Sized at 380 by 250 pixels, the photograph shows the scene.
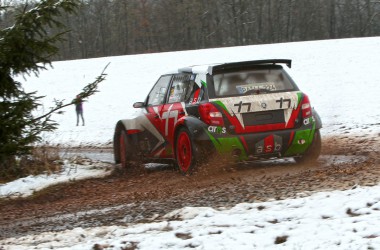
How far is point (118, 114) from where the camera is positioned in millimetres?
30562

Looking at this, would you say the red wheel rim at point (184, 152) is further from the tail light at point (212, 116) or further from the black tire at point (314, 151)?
the black tire at point (314, 151)

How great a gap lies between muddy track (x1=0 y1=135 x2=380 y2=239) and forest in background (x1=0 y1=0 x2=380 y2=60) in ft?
253

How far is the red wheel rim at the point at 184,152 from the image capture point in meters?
9.06

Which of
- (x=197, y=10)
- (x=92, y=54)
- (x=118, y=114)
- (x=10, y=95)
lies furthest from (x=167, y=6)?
(x=10, y=95)

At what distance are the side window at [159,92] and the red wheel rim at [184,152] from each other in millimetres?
1150

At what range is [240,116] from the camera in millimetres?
8711

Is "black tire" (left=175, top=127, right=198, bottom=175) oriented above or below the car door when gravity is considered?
below

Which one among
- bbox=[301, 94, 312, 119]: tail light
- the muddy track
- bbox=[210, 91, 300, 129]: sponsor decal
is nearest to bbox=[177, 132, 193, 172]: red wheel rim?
the muddy track

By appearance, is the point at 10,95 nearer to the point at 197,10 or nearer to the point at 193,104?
the point at 193,104

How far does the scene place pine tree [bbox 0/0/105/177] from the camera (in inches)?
367

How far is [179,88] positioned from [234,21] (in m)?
77.5

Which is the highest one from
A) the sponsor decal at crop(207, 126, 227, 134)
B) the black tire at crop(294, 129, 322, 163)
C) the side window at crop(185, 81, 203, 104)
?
the side window at crop(185, 81, 203, 104)

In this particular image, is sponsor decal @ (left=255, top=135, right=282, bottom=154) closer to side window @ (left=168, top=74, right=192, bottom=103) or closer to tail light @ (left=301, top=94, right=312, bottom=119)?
tail light @ (left=301, top=94, right=312, bottom=119)

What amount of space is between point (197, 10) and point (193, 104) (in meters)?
79.9
